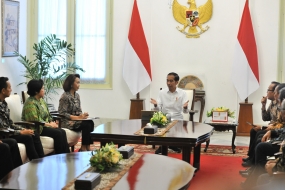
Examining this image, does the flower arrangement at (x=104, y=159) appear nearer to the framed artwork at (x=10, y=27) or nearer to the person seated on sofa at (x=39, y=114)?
the person seated on sofa at (x=39, y=114)

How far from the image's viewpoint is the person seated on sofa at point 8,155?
5160 mm

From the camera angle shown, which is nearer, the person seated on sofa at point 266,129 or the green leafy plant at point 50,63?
the person seated on sofa at point 266,129

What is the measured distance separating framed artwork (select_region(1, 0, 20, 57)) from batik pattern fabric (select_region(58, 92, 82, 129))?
220 centimetres

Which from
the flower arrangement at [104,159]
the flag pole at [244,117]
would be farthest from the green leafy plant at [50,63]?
the flower arrangement at [104,159]

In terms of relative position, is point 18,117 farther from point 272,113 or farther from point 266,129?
point 272,113

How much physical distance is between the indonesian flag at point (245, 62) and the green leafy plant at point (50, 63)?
9.48 ft

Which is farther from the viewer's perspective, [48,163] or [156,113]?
[156,113]

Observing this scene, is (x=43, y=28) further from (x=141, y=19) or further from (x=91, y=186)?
(x=91, y=186)

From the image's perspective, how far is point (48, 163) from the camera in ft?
14.3

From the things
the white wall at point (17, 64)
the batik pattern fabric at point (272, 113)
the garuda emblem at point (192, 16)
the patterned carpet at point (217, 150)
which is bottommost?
the patterned carpet at point (217, 150)

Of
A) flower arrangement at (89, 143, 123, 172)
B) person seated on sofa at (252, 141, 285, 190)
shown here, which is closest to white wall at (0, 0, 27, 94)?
flower arrangement at (89, 143, 123, 172)

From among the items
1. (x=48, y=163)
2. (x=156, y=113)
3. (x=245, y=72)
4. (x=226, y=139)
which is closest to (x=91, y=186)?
(x=48, y=163)

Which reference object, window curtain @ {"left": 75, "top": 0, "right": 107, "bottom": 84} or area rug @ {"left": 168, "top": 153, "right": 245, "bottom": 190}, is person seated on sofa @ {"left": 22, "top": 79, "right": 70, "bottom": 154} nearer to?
area rug @ {"left": 168, "top": 153, "right": 245, "bottom": 190}

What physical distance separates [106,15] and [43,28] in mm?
1298
